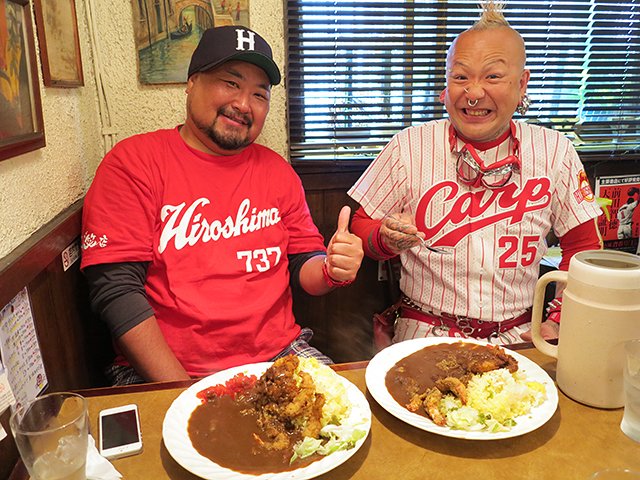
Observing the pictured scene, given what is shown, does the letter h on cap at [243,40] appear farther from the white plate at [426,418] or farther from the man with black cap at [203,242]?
the white plate at [426,418]

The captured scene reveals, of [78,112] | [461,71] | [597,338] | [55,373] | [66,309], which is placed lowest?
[55,373]

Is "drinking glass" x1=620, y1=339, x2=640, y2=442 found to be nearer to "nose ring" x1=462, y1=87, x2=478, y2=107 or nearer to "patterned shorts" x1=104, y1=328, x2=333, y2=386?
"patterned shorts" x1=104, y1=328, x2=333, y2=386

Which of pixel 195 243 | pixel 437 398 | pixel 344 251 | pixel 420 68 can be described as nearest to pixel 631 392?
pixel 437 398

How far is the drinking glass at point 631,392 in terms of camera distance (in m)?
0.91

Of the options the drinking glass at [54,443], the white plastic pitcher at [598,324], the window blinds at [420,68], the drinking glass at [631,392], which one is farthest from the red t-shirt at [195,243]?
the drinking glass at [631,392]

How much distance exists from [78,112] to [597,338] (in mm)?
1811

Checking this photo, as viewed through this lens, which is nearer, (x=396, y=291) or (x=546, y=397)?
(x=546, y=397)

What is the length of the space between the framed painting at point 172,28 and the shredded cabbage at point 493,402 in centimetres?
168

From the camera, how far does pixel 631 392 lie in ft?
3.01

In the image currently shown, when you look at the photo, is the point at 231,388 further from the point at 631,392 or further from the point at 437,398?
the point at 631,392

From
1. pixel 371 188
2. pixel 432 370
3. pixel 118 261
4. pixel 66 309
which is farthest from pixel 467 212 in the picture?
pixel 66 309

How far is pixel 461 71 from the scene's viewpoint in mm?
1807

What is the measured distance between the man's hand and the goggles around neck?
36 cm

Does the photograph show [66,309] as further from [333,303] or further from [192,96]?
[333,303]
